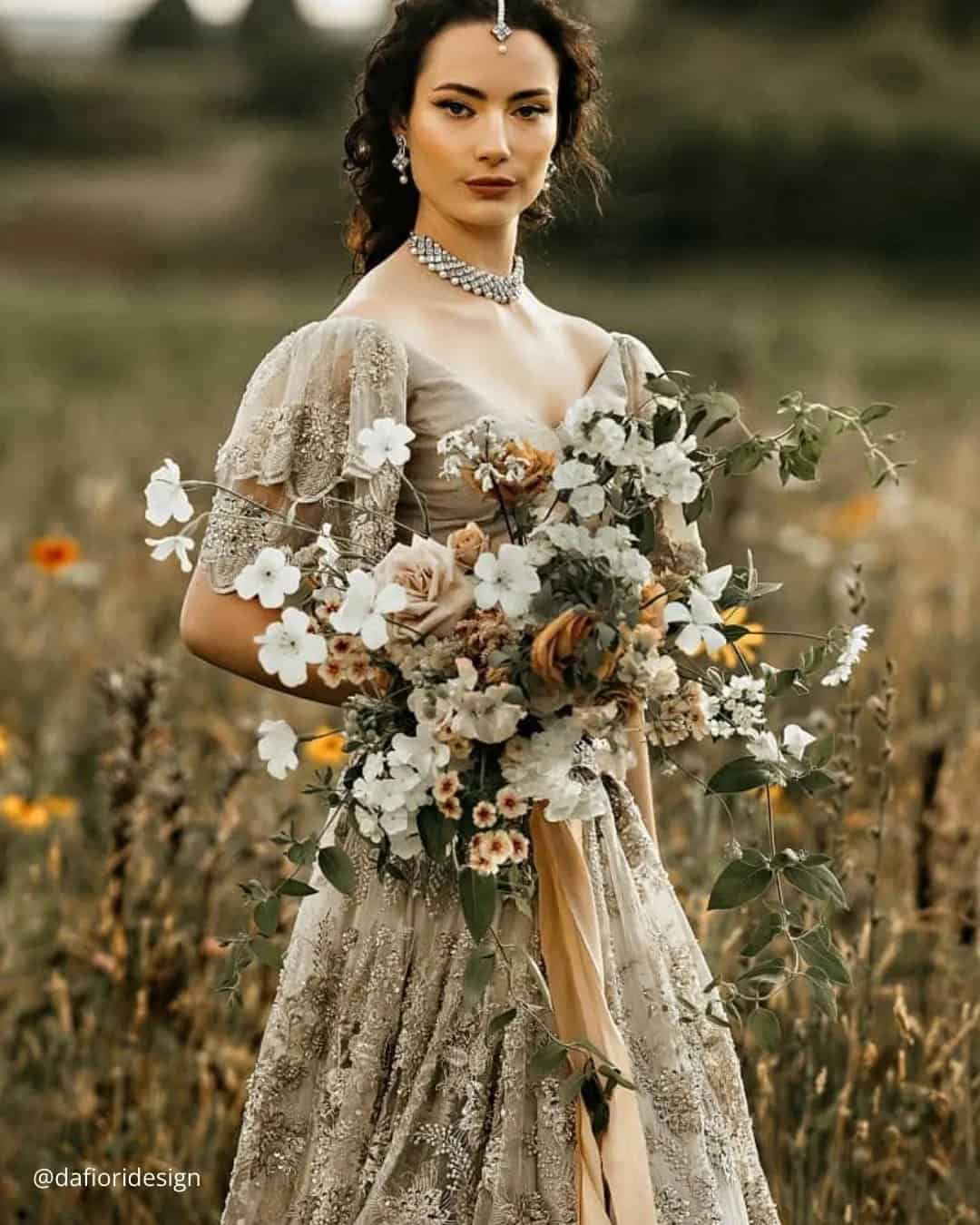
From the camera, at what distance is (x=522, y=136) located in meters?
2.45

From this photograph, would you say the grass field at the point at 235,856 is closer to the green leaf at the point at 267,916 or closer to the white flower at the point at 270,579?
the green leaf at the point at 267,916

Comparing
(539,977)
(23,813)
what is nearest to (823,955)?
(539,977)

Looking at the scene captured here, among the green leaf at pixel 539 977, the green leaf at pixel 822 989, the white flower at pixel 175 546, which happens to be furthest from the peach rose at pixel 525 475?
the green leaf at pixel 822 989

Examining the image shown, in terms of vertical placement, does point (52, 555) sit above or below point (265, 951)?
above

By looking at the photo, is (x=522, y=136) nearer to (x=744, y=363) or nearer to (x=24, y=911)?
(x=24, y=911)

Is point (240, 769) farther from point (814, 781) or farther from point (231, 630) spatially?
point (814, 781)

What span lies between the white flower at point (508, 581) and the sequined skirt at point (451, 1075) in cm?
39

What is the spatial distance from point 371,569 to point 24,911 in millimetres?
1854

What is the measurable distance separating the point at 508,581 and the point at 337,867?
0.39 meters

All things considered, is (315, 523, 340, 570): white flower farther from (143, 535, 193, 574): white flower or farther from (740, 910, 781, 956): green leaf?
(740, 910, 781, 956): green leaf

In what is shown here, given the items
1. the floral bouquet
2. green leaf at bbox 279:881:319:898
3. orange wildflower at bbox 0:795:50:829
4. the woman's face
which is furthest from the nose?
orange wildflower at bbox 0:795:50:829

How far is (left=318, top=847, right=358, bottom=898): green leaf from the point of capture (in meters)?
2.11

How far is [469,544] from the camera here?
2123mm

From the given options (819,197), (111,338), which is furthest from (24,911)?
(819,197)
